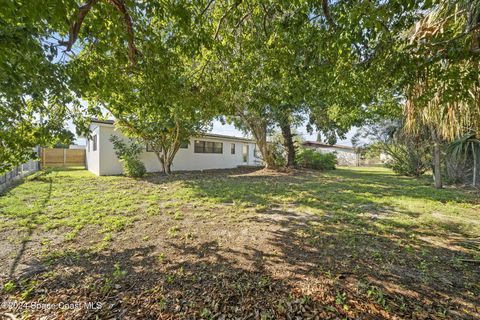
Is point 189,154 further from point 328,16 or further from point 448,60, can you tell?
point 448,60

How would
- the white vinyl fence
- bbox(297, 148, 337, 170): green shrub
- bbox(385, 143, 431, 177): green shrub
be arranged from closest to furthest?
the white vinyl fence < bbox(385, 143, 431, 177): green shrub < bbox(297, 148, 337, 170): green shrub

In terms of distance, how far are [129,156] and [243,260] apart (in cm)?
982

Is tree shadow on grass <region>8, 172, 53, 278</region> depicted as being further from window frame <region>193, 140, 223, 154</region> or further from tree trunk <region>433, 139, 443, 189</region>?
tree trunk <region>433, 139, 443, 189</region>

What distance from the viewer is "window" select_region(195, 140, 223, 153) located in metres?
15.9

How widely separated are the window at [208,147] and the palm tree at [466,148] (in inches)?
516

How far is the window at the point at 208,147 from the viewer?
15941mm

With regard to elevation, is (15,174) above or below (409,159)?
below

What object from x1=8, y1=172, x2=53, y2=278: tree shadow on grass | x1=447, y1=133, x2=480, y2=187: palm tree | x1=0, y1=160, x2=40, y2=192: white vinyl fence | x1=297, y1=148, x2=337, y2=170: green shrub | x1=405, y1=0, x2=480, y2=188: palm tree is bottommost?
x1=8, y1=172, x2=53, y2=278: tree shadow on grass

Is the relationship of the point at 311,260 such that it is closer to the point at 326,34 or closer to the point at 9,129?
the point at 326,34

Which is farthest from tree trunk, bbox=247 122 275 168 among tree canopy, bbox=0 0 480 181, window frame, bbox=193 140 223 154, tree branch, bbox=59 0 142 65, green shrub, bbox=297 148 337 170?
tree branch, bbox=59 0 142 65

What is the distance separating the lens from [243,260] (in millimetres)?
2867

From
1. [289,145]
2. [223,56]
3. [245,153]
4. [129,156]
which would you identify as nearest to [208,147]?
[245,153]

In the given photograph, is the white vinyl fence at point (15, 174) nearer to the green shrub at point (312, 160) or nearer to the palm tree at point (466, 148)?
the palm tree at point (466, 148)

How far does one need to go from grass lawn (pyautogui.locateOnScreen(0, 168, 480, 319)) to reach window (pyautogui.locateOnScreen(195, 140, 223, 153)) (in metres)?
10.4
